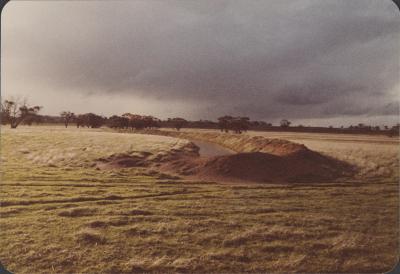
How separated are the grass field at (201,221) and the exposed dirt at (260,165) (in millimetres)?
386

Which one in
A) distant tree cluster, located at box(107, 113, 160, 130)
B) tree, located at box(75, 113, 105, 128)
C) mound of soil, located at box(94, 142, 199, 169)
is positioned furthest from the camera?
mound of soil, located at box(94, 142, 199, 169)

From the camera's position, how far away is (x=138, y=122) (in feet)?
48.9

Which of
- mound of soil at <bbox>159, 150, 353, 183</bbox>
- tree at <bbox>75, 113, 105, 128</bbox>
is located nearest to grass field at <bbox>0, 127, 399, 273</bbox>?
mound of soil at <bbox>159, 150, 353, 183</bbox>

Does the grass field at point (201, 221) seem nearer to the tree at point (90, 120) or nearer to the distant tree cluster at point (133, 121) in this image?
the distant tree cluster at point (133, 121)

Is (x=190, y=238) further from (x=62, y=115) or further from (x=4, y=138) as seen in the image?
(x=4, y=138)

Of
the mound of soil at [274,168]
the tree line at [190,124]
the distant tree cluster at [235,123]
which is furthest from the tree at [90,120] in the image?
the distant tree cluster at [235,123]

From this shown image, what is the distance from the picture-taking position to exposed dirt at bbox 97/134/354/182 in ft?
43.8

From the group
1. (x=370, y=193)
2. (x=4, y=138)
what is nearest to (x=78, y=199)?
(x=370, y=193)

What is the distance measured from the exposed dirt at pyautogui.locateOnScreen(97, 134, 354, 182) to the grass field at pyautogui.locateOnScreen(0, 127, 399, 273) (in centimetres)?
39

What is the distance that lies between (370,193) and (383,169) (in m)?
1.06

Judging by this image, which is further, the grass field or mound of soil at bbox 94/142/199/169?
mound of soil at bbox 94/142/199/169

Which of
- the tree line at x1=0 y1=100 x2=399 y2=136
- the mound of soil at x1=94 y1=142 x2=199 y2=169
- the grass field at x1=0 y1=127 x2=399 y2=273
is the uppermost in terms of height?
the tree line at x1=0 y1=100 x2=399 y2=136

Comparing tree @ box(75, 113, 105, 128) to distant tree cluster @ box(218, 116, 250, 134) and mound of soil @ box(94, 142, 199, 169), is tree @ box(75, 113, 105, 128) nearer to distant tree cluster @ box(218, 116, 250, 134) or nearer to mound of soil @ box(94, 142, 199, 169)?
mound of soil @ box(94, 142, 199, 169)

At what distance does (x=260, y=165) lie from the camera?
13961 millimetres
